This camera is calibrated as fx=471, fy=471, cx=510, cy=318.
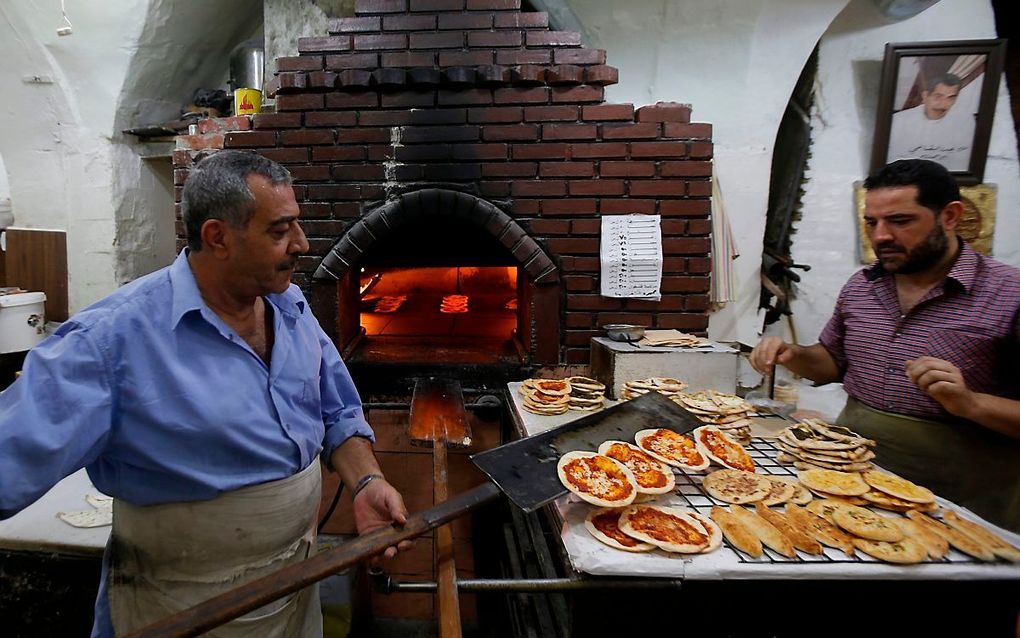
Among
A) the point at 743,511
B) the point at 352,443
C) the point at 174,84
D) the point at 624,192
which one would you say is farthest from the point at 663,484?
the point at 174,84

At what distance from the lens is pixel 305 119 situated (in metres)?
2.96

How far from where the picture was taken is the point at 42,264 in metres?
3.88

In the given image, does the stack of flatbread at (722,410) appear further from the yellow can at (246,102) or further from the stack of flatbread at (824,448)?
the yellow can at (246,102)

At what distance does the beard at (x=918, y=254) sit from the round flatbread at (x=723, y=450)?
0.99 meters

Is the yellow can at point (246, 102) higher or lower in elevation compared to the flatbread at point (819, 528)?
higher

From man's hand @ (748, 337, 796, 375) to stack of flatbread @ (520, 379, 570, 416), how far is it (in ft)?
3.17

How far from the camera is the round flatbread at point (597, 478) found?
1.46 m

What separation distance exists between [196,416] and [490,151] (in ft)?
7.47

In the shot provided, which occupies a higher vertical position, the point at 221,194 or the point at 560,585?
the point at 221,194

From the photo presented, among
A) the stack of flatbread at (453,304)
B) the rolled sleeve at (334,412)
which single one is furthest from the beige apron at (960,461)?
the stack of flatbread at (453,304)

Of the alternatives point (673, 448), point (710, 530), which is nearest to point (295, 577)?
point (710, 530)

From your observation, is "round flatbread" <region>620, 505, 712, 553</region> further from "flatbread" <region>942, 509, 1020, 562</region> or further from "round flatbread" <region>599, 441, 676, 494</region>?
"flatbread" <region>942, 509, 1020, 562</region>

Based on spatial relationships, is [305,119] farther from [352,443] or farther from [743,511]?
[743,511]

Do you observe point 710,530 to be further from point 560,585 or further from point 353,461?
point 353,461
